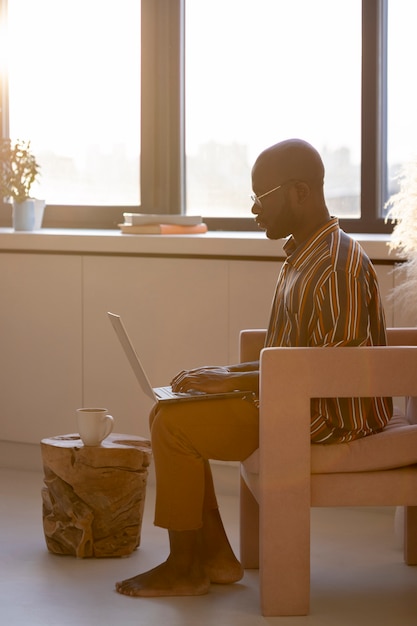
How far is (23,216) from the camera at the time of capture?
4641mm

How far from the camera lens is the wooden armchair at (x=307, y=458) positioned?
2697 millimetres

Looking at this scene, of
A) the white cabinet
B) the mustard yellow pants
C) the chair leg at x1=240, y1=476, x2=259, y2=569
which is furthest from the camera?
the white cabinet

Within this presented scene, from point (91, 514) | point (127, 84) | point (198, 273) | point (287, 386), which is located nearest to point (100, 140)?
point (127, 84)

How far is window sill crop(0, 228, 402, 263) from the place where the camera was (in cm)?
392

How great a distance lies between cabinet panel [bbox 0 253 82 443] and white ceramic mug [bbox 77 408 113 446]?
3.54 ft

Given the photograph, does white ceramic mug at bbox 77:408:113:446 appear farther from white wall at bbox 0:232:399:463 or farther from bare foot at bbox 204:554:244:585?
white wall at bbox 0:232:399:463

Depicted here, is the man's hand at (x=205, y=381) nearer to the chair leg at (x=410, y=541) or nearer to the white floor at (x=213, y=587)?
the white floor at (x=213, y=587)

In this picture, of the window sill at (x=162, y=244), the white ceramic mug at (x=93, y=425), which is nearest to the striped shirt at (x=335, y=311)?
the white ceramic mug at (x=93, y=425)

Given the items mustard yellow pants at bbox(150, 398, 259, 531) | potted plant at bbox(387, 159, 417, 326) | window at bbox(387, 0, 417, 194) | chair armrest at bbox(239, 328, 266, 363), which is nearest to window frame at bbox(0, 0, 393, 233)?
window at bbox(387, 0, 417, 194)

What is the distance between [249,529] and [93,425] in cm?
56

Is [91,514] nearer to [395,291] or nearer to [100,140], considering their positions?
[395,291]

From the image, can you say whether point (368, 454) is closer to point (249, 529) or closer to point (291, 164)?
point (249, 529)

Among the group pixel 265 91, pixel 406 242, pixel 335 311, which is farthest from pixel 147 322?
pixel 335 311

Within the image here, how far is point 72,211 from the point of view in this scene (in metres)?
4.91
